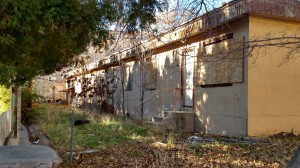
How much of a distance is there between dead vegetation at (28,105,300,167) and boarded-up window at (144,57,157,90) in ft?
16.8

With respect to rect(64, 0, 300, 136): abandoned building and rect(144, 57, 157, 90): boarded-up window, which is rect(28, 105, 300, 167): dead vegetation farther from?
rect(144, 57, 157, 90): boarded-up window

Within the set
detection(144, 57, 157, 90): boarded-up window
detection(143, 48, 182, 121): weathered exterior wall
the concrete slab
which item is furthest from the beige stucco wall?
the concrete slab

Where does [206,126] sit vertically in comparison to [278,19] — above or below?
below

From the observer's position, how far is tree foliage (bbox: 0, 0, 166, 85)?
4.54m

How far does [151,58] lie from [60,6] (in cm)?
1159

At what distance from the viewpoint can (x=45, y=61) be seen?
253 inches

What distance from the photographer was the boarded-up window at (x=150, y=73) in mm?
16317

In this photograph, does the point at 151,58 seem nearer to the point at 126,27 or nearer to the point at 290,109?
the point at 290,109

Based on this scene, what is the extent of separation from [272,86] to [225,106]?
1521mm

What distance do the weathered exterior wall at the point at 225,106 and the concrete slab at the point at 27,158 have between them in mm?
6565

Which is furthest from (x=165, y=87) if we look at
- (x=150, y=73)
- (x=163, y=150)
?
(x=163, y=150)

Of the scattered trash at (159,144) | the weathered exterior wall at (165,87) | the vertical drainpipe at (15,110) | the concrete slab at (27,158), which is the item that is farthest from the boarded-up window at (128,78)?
the concrete slab at (27,158)

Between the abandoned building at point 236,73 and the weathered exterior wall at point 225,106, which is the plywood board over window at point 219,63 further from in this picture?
the weathered exterior wall at point 225,106

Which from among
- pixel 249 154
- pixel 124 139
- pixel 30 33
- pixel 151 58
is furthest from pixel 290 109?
pixel 30 33
